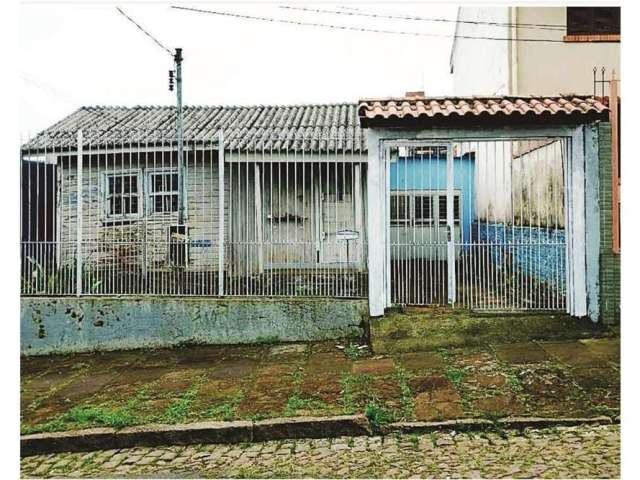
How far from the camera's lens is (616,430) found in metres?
4.98

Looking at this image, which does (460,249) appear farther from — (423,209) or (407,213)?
(407,213)

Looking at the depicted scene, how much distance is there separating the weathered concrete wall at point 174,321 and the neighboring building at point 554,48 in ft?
25.7

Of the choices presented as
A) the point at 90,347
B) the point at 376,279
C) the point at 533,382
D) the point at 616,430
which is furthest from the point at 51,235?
the point at 616,430

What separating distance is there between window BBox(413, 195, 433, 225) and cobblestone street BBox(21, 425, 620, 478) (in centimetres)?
371

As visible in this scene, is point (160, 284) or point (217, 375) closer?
point (217, 375)

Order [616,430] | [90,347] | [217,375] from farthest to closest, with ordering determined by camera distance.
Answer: [90,347] → [217,375] → [616,430]

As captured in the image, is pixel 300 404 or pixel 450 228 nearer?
pixel 300 404

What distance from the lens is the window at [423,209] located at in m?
8.21

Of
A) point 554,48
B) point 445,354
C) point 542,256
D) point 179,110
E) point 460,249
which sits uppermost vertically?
point 554,48

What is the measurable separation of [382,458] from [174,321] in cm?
439

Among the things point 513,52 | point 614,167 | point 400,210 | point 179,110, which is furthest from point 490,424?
point 513,52

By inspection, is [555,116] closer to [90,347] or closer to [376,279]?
[376,279]

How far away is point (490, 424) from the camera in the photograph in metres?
5.15

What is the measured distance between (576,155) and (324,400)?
174 inches
